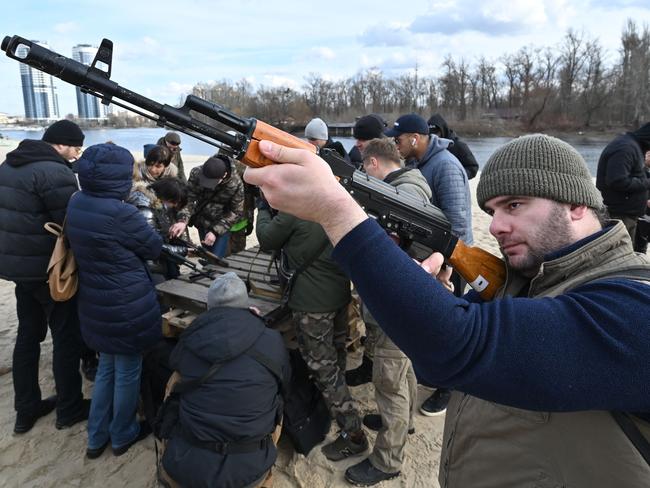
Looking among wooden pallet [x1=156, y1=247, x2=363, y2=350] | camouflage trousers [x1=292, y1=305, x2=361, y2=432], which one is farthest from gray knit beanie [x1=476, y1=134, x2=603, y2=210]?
wooden pallet [x1=156, y1=247, x2=363, y2=350]

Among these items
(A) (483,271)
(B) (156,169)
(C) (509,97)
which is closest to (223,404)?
(A) (483,271)

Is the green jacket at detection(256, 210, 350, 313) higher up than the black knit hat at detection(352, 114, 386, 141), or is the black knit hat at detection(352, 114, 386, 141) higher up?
the black knit hat at detection(352, 114, 386, 141)

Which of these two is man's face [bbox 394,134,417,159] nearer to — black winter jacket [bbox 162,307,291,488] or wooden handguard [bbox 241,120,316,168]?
black winter jacket [bbox 162,307,291,488]

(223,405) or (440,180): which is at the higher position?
(440,180)

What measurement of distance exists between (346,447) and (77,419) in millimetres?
2303

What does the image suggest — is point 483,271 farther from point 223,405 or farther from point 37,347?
point 37,347

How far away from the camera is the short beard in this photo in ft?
4.07

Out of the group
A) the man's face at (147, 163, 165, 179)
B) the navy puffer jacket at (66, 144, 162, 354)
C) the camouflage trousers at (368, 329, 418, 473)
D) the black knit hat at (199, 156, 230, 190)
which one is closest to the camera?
the navy puffer jacket at (66, 144, 162, 354)

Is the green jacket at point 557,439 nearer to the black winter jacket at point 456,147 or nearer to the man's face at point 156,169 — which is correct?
the black winter jacket at point 456,147

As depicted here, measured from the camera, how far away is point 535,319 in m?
0.89

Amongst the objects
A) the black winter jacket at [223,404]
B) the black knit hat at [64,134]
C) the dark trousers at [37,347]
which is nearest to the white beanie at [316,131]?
the black knit hat at [64,134]

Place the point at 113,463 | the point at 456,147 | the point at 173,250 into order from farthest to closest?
1. the point at 456,147
2. the point at 173,250
3. the point at 113,463

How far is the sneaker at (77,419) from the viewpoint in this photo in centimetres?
368

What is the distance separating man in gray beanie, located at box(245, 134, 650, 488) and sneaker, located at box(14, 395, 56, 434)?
12.4 ft
